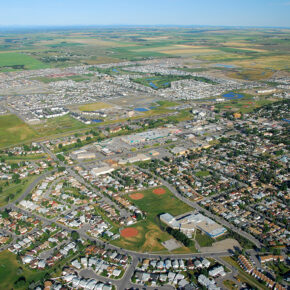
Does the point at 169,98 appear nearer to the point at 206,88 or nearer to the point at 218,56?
the point at 206,88

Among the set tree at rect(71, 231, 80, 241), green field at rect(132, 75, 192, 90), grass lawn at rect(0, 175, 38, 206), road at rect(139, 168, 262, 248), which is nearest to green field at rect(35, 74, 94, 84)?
green field at rect(132, 75, 192, 90)

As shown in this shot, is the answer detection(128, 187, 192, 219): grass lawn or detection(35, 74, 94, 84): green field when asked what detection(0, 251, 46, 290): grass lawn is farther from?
detection(35, 74, 94, 84): green field

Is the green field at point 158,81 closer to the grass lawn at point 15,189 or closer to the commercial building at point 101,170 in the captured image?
the commercial building at point 101,170

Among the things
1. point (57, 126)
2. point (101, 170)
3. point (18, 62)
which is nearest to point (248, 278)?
point (101, 170)

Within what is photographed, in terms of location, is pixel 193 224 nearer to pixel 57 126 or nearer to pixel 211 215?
pixel 211 215

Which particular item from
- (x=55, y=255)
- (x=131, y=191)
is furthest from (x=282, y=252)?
(x=55, y=255)
